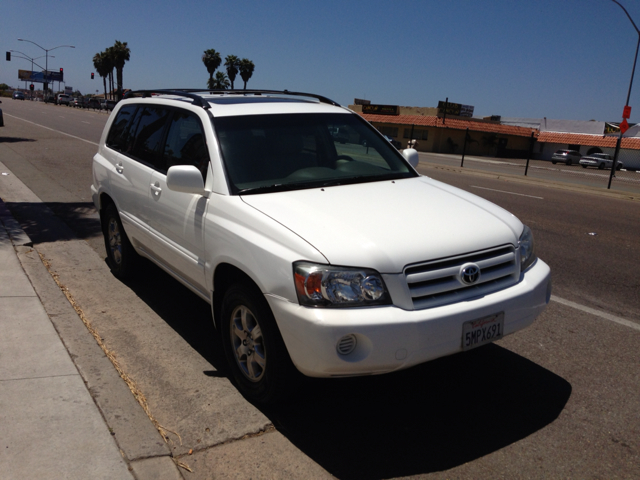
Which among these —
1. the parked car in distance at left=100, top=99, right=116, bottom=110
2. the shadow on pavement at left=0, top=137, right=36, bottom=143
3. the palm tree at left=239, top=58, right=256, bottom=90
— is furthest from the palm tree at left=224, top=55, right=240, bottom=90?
the shadow on pavement at left=0, top=137, right=36, bottom=143

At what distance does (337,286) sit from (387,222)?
61cm

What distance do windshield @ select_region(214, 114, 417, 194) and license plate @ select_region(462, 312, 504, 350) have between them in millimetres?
1445

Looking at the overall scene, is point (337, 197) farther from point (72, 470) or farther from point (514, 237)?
point (72, 470)

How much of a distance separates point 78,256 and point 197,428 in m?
4.09

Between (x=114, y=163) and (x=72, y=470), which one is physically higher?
(x=114, y=163)

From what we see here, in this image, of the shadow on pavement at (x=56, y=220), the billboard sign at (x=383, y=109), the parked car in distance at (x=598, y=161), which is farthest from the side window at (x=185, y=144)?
the billboard sign at (x=383, y=109)

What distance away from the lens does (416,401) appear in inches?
150


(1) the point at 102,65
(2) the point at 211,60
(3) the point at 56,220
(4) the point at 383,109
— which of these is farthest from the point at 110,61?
(3) the point at 56,220

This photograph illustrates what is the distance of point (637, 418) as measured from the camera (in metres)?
3.63

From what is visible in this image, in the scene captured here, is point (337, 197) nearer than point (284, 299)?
No

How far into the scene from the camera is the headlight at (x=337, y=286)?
10.1ft

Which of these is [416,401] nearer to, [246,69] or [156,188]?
[156,188]

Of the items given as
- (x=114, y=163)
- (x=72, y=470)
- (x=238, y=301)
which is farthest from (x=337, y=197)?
(x=114, y=163)

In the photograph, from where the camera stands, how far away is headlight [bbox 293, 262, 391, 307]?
10.1 ft
